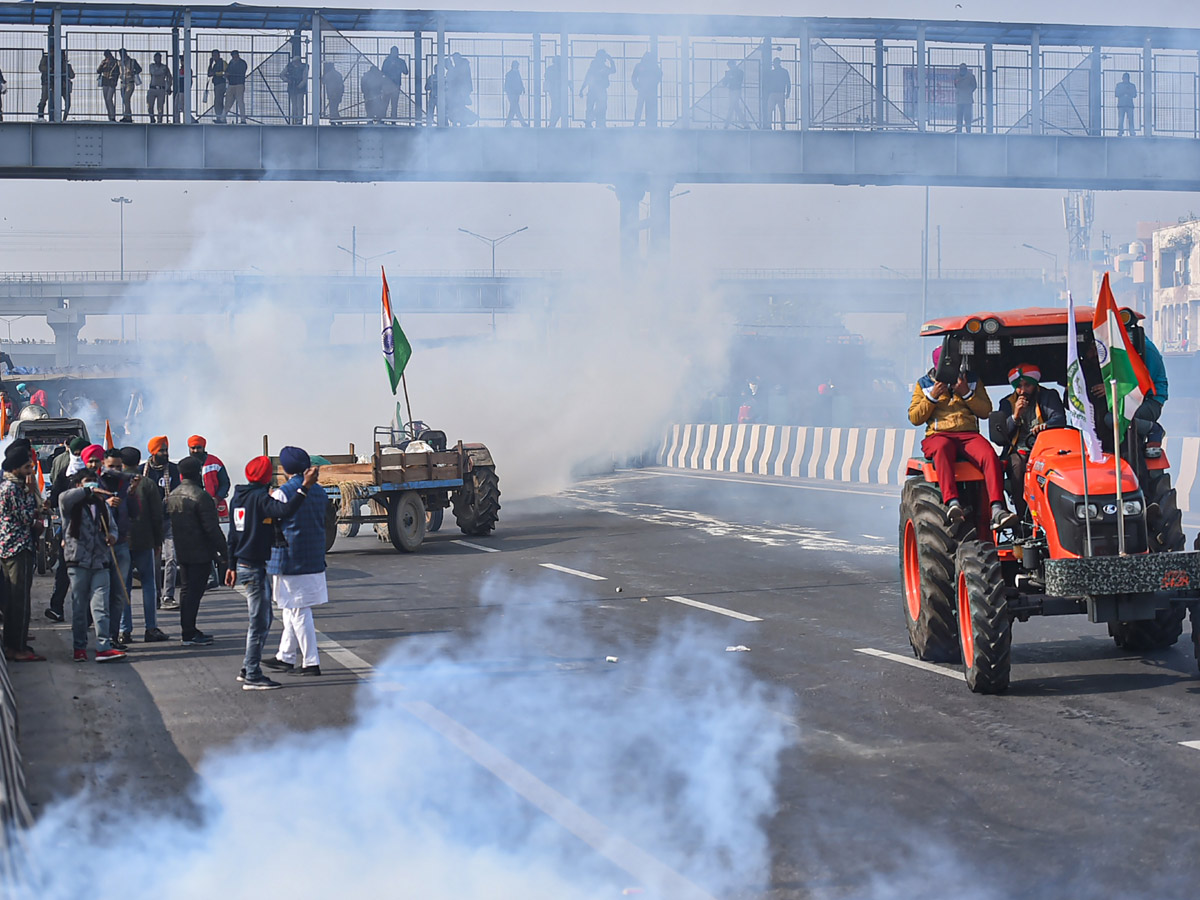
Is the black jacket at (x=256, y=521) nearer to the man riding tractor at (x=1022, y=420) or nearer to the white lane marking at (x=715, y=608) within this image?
the white lane marking at (x=715, y=608)

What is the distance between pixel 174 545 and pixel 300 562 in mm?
2156

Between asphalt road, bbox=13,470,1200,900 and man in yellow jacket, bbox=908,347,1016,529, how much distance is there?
3.75 ft

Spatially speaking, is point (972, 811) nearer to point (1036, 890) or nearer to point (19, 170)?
point (1036, 890)

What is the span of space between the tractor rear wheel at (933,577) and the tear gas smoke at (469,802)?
131cm

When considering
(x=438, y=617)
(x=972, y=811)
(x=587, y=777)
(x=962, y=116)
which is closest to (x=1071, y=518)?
(x=972, y=811)

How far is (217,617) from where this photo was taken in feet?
42.5

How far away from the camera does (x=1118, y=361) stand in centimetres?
838

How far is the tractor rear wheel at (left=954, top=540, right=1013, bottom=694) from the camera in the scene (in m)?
8.18

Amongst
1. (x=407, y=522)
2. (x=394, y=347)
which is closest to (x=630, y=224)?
(x=394, y=347)

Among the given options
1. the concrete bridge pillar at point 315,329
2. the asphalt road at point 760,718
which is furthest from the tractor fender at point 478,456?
the concrete bridge pillar at point 315,329

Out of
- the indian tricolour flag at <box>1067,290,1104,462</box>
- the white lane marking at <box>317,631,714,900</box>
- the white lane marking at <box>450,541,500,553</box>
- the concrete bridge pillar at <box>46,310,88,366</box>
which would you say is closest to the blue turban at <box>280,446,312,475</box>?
the white lane marking at <box>317,631,714,900</box>

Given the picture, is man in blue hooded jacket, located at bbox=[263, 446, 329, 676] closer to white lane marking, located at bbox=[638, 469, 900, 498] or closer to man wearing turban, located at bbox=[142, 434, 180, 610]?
man wearing turban, located at bbox=[142, 434, 180, 610]

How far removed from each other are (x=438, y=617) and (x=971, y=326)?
538 centimetres

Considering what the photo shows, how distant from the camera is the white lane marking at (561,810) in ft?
17.4
